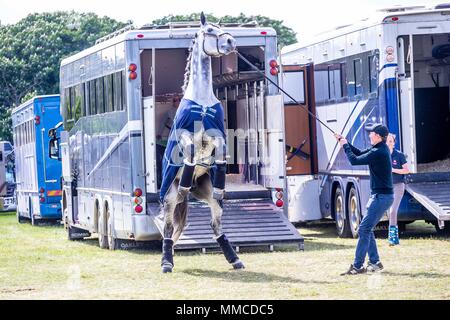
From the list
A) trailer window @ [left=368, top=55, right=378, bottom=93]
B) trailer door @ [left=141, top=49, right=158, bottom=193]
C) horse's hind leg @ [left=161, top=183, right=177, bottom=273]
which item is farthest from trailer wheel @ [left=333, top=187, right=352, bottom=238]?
horse's hind leg @ [left=161, top=183, right=177, bottom=273]

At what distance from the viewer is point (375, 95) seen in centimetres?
2172

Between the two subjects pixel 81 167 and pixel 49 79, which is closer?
pixel 81 167

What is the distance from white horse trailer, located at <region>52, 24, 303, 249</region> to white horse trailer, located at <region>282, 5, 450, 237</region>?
7.09ft

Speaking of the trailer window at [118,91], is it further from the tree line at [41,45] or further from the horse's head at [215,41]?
the tree line at [41,45]

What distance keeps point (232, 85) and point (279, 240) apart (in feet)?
12.6

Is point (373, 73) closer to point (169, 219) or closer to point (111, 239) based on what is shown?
point (111, 239)

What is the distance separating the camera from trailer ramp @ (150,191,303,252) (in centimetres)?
1933

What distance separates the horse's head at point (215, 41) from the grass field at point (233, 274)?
304 cm

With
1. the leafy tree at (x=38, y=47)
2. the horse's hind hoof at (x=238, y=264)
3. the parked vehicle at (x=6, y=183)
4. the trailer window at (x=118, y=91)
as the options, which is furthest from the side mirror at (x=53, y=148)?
the leafy tree at (x=38, y=47)

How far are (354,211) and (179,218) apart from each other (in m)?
6.27

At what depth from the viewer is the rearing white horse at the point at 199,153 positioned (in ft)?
56.0

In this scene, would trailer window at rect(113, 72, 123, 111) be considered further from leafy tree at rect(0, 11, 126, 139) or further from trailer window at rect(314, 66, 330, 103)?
leafy tree at rect(0, 11, 126, 139)

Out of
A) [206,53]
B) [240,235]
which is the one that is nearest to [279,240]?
[240,235]
